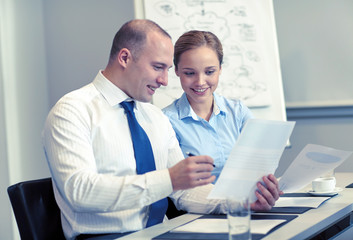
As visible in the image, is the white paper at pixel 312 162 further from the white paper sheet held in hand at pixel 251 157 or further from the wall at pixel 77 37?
the wall at pixel 77 37

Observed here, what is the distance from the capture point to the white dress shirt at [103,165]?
4.95 feet

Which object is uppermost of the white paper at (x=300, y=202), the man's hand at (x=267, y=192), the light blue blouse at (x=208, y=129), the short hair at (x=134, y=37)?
the short hair at (x=134, y=37)

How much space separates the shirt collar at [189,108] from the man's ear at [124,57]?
0.61 m

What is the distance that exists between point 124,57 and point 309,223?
851mm

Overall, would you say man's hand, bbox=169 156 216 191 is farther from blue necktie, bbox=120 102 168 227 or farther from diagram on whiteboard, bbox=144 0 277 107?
diagram on whiteboard, bbox=144 0 277 107

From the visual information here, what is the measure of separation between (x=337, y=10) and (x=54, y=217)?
2656mm

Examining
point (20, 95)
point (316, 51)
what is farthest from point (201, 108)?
point (20, 95)

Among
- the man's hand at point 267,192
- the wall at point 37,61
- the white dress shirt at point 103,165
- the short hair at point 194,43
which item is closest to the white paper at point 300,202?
the man's hand at point 267,192

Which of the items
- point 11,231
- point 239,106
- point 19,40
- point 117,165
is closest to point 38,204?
Result: point 117,165

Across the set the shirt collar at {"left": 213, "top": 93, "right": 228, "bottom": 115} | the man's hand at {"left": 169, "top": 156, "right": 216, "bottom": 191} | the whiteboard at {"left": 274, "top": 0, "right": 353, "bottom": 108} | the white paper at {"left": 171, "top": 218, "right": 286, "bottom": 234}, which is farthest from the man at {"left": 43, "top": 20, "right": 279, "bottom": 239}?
the whiteboard at {"left": 274, "top": 0, "right": 353, "bottom": 108}

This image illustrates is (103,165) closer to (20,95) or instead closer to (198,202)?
(198,202)

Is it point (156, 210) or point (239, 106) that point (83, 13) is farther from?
point (156, 210)

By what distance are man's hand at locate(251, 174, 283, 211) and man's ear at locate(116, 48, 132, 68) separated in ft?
2.07

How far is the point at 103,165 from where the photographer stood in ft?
5.67
